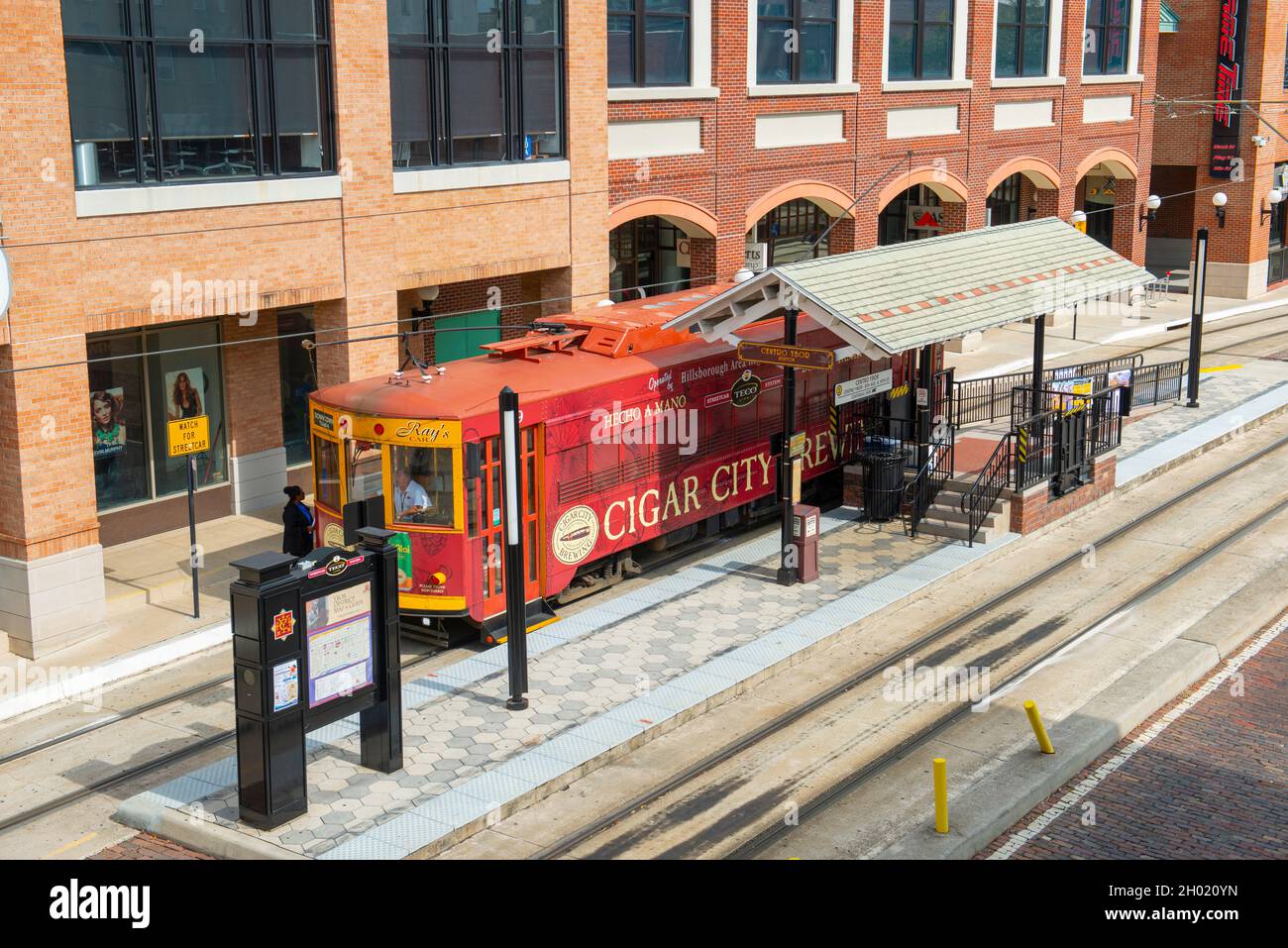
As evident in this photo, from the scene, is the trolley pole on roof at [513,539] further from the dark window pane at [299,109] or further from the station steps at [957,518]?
the station steps at [957,518]

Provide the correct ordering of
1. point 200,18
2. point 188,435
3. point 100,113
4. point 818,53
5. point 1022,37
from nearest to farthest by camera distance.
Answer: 1. point 100,113
2. point 188,435
3. point 200,18
4. point 818,53
5. point 1022,37

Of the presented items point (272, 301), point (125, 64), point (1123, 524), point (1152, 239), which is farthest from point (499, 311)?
point (1152, 239)

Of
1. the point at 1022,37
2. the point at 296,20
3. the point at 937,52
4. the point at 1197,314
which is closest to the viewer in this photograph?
the point at 296,20

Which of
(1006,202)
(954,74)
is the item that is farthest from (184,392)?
(1006,202)

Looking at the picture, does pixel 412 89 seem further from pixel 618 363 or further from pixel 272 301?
pixel 618 363

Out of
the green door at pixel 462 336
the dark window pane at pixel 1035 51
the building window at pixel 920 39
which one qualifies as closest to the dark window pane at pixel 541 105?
the green door at pixel 462 336

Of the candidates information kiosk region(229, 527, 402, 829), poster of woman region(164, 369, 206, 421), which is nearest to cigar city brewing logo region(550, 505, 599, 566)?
information kiosk region(229, 527, 402, 829)

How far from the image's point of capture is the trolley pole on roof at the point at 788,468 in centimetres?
1977

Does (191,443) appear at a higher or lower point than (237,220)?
lower

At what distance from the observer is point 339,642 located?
529 inches

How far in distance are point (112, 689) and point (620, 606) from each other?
20.6ft

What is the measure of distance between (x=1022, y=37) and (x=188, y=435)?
26.7 m

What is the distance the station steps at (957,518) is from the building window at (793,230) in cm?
1326

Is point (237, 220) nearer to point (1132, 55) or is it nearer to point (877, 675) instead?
point (877, 675)
